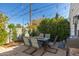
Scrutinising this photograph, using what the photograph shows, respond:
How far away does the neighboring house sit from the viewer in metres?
2.89

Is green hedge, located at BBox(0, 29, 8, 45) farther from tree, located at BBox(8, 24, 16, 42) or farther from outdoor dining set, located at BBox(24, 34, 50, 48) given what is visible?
outdoor dining set, located at BBox(24, 34, 50, 48)

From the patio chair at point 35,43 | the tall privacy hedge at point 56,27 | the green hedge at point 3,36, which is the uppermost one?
the tall privacy hedge at point 56,27

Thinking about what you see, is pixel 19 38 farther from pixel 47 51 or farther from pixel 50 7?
pixel 50 7

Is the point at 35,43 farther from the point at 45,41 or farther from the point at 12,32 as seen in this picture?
the point at 12,32

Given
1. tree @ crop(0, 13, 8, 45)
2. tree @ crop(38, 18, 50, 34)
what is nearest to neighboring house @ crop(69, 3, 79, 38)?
tree @ crop(38, 18, 50, 34)

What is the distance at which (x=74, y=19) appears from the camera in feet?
9.51

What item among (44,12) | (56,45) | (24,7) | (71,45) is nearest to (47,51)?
(56,45)

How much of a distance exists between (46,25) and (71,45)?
1.88 ft

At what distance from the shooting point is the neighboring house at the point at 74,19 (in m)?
2.89

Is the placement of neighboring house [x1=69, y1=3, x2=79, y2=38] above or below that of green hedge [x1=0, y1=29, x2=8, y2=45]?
above

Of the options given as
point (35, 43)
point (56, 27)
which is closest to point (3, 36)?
point (35, 43)

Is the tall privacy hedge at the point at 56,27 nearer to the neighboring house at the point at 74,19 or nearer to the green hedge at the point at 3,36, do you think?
the neighboring house at the point at 74,19

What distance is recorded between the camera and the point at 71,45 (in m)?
2.92

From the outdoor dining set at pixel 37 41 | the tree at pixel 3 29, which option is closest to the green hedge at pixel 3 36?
the tree at pixel 3 29
